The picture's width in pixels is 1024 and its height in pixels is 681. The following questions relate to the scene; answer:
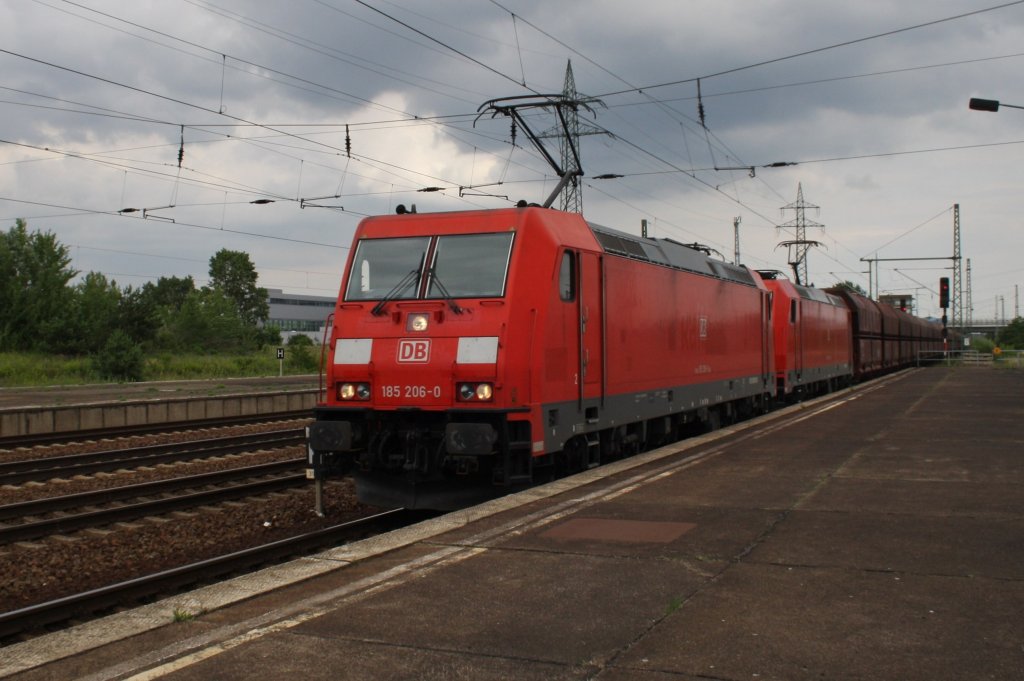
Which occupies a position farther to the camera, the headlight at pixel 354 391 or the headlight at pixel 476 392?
the headlight at pixel 354 391

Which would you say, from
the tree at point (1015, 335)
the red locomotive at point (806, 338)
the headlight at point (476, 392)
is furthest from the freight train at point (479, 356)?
the tree at point (1015, 335)

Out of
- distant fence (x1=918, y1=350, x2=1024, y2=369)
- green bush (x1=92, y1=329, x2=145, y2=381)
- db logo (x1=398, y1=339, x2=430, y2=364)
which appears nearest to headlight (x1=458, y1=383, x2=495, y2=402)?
db logo (x1=398, y1=339, x2=430, y2=364)

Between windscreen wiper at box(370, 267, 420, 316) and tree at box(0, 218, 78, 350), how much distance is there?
4795 cm

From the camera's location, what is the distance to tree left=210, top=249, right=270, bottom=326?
104 metres

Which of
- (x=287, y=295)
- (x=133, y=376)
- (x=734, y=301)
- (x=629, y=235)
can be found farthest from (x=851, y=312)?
(x=287, y=295)

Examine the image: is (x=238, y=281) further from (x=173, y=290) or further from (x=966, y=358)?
(x=966, y=358)

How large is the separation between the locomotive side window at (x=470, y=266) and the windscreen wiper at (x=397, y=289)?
0.23m

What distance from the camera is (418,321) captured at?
10.0m

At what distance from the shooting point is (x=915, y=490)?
30.4 ft

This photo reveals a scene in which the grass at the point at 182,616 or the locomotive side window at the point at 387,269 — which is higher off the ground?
the locomotive side window at the point at 387,269

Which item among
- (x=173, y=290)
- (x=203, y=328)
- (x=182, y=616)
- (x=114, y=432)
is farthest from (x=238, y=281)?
(x=182, y=616)

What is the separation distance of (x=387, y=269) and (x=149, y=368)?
39.8 m

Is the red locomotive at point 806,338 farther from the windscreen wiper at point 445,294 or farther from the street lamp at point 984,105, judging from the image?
the windscreen wiper at point 445,294

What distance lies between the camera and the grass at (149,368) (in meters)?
41.2
